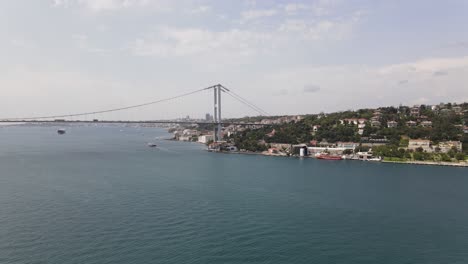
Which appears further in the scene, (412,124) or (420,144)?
(412,124)

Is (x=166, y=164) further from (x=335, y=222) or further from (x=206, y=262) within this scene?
(x=206, y=262)

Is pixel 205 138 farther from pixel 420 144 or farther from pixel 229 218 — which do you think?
pixel 229 218

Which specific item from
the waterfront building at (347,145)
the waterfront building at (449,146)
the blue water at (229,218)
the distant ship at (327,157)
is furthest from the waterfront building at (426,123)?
the blue water at (229,218)

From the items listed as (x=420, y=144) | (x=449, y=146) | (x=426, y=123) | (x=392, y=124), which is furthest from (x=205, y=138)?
(x=449, y=146)

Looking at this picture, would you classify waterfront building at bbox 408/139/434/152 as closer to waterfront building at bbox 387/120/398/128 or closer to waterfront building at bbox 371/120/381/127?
waterfront building at bbox 387/120/398/128

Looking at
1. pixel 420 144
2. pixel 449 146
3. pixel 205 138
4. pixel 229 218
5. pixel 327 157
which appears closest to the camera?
pixel 229 218

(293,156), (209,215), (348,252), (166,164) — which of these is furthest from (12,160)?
(348,252)

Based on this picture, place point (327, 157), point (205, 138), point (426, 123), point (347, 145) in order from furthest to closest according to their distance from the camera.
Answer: point (205, 138), point (426, 123), point (347, 145), point (327, 157)

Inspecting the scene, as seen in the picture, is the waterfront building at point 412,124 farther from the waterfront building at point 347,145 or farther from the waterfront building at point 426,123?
the waterfront building at point 347,145
